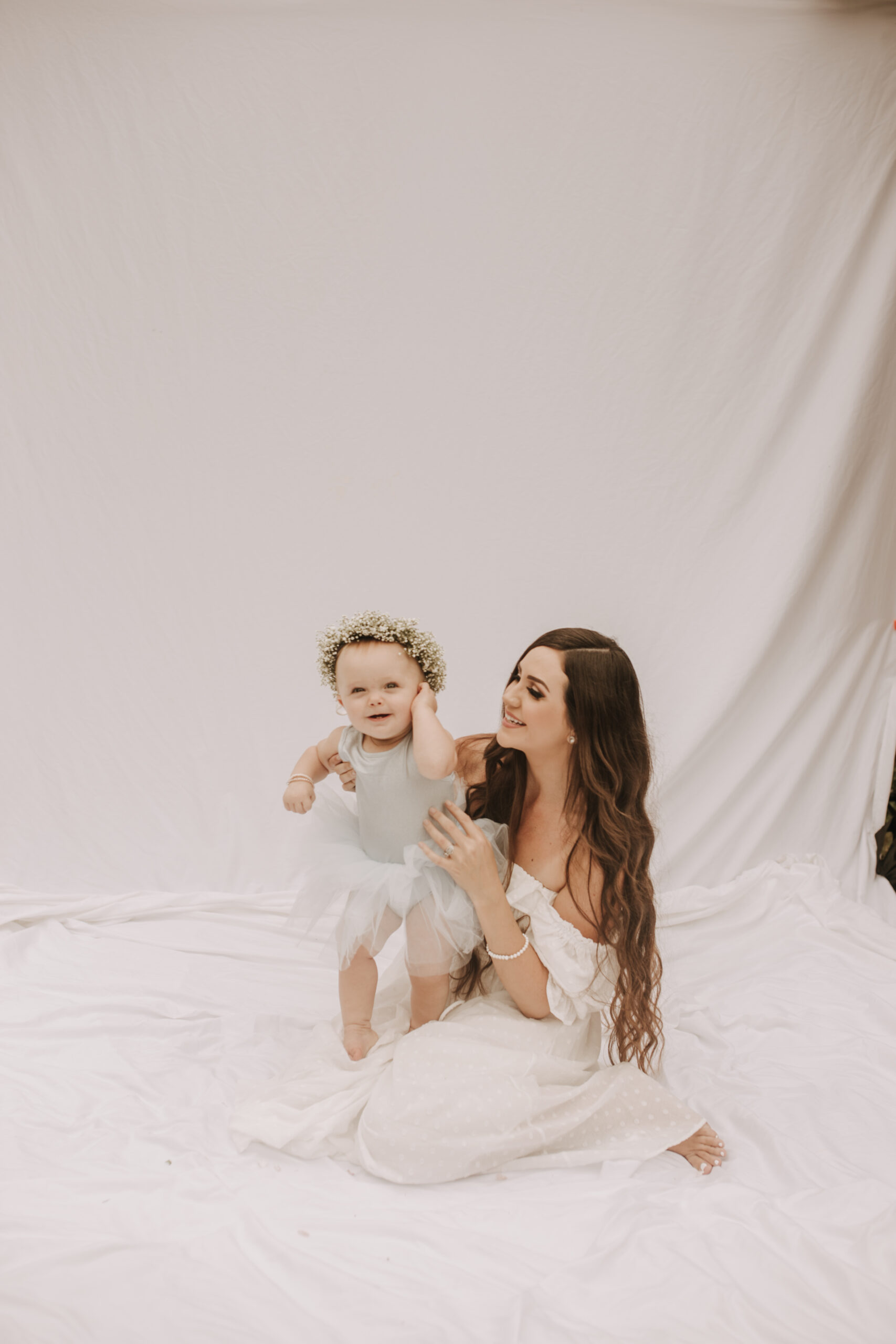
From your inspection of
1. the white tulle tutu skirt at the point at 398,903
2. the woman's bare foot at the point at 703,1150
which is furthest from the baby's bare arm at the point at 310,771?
the woman's bare foot at the point at 703,1150

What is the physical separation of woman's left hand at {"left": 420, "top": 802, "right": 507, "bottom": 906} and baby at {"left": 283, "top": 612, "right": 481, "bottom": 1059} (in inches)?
2.6

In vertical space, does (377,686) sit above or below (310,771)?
above

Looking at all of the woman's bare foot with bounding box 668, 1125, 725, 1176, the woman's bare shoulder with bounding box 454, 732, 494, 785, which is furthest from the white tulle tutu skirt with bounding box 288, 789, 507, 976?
the woman's bare foot with bounding box 668, 1125, 725, 1176

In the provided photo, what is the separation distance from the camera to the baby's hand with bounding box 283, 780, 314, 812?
1924 millimetres

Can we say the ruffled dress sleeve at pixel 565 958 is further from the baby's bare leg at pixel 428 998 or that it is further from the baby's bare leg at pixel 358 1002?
the baby's bare leg at pixel 358 1002

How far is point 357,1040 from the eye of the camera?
77.2 inches

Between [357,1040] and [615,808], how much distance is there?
2.27 feet

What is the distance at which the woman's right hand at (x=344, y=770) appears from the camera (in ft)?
6.52

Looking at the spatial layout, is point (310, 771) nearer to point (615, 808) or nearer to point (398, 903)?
point (398, 903)

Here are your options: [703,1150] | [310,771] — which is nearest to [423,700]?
[310,771]

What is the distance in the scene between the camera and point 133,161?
2.99 meters

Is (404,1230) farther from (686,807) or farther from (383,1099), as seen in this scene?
(686,807)

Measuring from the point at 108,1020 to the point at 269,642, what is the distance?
4.31 feet

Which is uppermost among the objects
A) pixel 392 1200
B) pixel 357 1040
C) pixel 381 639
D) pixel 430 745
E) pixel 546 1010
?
pixel 381 639
